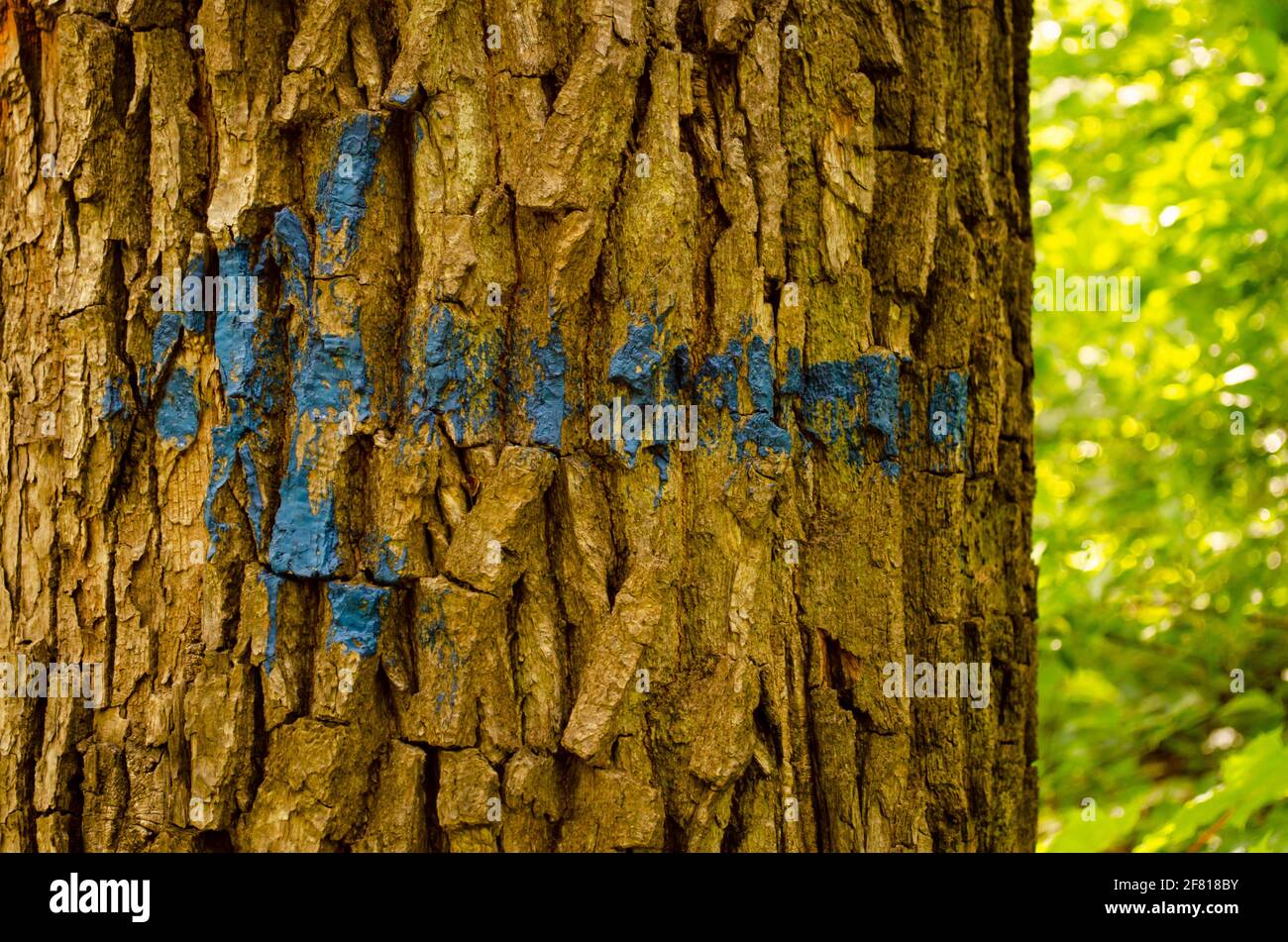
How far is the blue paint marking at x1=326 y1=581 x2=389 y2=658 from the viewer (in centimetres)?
133

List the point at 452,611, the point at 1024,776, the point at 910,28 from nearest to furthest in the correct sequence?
the point at 452,611, the point at 910,28, the point at 1024,776

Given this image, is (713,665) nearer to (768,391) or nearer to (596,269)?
(768,391)

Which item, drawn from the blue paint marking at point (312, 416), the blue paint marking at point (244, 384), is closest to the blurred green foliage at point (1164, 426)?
the blue paint marking at point (312, 416)

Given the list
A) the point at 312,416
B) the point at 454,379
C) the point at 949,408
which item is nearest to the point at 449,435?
the point at 454,379

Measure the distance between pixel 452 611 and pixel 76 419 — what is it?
0.60 m

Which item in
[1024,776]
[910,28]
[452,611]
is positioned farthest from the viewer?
[1024,776]

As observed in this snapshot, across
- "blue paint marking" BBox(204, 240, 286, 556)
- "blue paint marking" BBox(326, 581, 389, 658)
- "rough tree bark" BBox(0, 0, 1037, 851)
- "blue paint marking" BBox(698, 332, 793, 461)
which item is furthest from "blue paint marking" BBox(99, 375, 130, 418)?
"blue paint marking" BBox(698, 332, 793, 461)

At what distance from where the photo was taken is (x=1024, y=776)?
5.39 feet

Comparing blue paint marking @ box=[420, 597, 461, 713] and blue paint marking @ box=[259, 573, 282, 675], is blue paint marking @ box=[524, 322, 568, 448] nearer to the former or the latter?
blue paint marking @ box=[420, 597, 461, 713]

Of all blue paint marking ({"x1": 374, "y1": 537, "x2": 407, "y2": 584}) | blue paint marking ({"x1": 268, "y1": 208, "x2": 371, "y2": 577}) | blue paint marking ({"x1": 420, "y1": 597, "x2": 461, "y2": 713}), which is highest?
blue paint marking ({"x1": 268, "y1": 208, "x2": 371, "y2": 577})

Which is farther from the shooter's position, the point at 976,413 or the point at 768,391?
the point at 976,413

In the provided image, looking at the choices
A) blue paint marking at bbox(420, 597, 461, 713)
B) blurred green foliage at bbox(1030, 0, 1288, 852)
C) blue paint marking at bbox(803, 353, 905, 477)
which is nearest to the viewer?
blue paint marking at bbox(420, 597, 461, 713)
